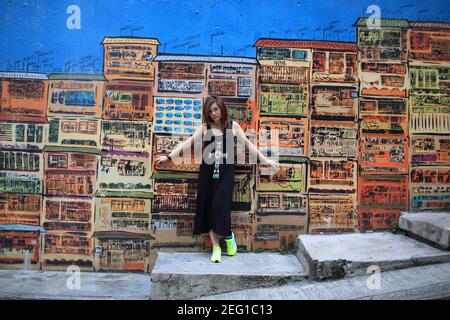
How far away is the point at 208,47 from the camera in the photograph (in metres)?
4.89

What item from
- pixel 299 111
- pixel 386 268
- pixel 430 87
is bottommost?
pixel 386 268

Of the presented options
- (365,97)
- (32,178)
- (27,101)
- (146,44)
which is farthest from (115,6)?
(365,97)

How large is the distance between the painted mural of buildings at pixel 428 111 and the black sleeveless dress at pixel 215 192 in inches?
86.2

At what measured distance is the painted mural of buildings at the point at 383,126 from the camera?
503cm

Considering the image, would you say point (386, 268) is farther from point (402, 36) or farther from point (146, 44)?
point (146, 44)

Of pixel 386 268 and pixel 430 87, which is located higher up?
pixel 430 87

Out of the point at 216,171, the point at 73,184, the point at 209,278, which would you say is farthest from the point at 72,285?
the point at 216,171

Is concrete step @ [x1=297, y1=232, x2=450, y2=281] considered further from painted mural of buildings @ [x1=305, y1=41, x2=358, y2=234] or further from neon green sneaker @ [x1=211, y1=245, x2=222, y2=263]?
neon green sneaker @ [x1=211, y1=245, x2=222, y2=263]

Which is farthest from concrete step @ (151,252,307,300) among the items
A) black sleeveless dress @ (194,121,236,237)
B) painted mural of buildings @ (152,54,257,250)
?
painted mural of buildings @ (152,54,257,250)

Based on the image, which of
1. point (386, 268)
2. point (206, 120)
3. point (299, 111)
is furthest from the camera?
point (299, 111)

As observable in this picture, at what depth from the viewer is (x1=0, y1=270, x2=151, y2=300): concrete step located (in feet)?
14.0

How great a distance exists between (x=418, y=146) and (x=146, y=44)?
3.35m

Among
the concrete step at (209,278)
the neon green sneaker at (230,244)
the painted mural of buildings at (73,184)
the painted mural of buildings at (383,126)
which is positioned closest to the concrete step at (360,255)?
the concrete step at (209,278)

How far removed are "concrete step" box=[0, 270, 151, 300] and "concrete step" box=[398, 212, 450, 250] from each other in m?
2.89
